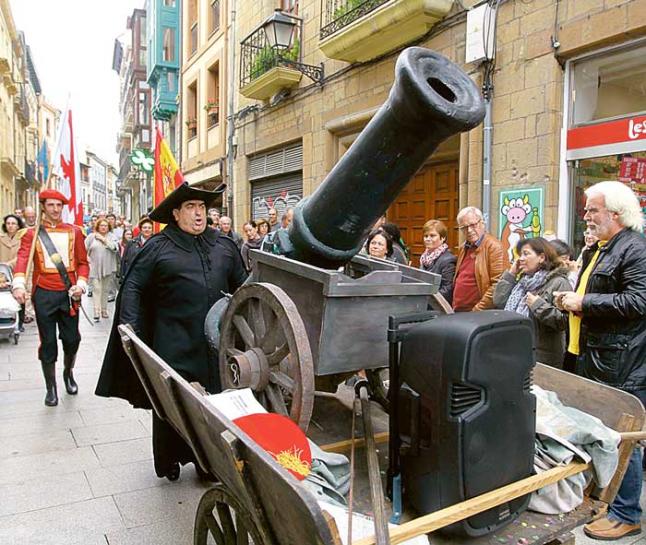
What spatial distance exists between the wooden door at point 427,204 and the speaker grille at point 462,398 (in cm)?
655

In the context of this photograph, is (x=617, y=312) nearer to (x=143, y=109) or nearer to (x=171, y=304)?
(x=171, y=304)

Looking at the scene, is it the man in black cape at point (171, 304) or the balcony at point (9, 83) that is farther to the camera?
the balcony at point (9, 83)

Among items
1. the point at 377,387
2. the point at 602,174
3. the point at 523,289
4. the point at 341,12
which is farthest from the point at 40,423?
the point at 341,12

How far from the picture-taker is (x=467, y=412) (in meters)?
1.81

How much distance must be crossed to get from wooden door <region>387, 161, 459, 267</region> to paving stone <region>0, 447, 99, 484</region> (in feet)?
18.8

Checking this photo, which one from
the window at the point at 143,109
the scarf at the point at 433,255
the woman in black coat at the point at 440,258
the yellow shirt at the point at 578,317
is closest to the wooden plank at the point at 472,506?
the yellow shirt at the point at 578,317

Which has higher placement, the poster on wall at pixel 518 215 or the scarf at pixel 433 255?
the poster on wall at pixel 518 215

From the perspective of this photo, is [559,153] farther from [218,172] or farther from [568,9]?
[218,172]

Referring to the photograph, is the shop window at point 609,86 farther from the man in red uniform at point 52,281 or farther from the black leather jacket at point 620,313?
the man in red uniform at point 52,281

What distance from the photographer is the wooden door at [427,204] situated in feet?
27.5

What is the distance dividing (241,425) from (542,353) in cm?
267

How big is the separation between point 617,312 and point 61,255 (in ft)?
14.9

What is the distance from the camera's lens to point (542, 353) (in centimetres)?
397

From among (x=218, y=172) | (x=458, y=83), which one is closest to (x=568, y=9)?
(x=458, y=83)
